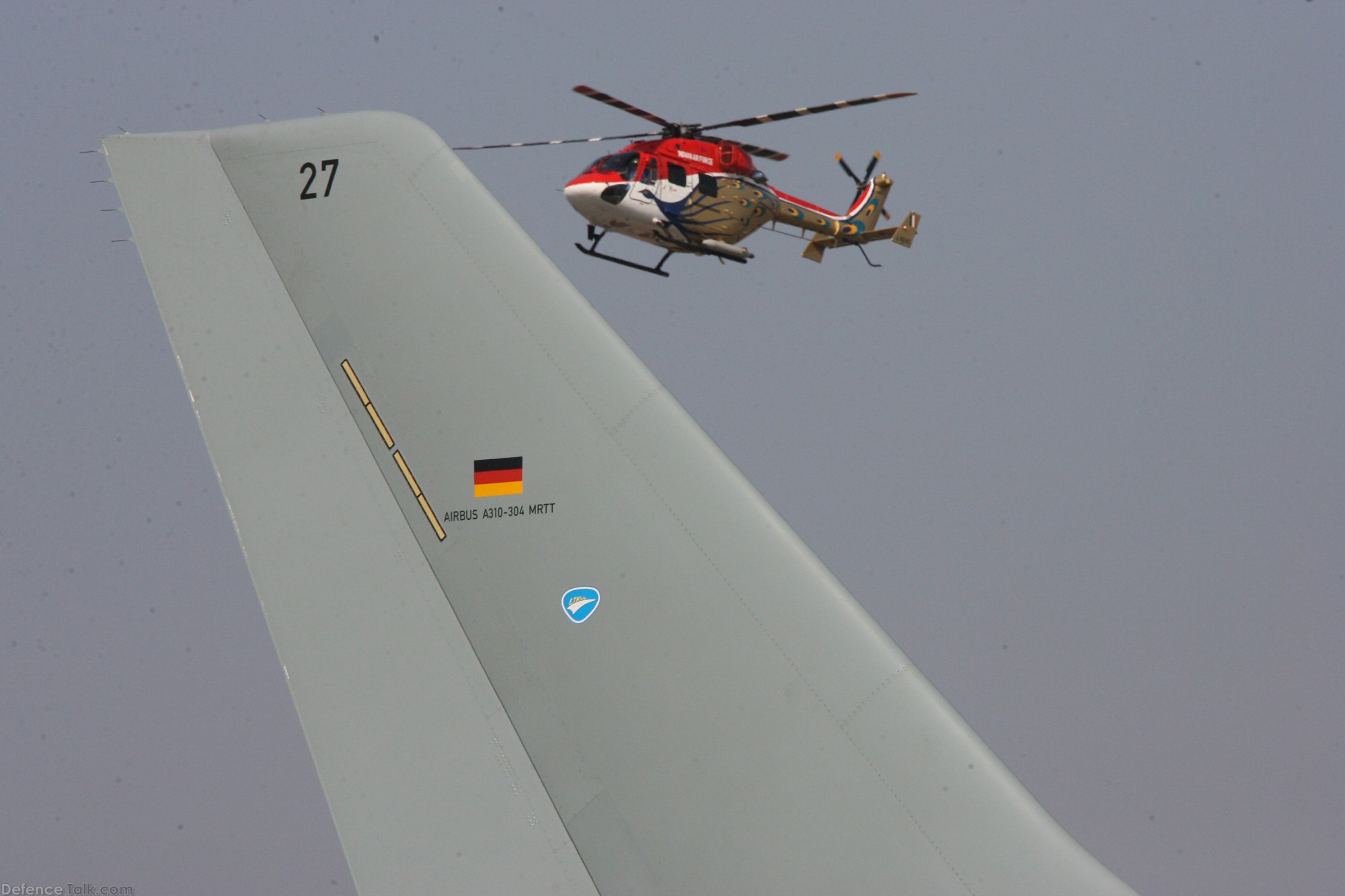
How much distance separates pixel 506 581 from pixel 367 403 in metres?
0.91

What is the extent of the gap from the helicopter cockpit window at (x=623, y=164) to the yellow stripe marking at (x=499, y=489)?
10.5 meters

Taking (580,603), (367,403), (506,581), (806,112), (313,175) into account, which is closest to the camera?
(580,603)

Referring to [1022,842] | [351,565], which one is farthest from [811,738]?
[351,565]

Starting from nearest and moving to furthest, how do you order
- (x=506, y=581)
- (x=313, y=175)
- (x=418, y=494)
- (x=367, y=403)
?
1. (x=506, y=581)
2. (x=418, y=494)
3. (x=367, y=403)
4. (x=313, y=175)

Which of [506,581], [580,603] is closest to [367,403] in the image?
[506,581]

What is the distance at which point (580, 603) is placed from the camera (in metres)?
4.53

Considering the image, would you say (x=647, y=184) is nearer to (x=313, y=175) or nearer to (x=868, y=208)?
(x=868, y=208)

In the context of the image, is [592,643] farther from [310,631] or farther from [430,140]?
[430,140]

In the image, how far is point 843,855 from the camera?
13.4 feet

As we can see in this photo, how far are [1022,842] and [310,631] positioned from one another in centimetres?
251

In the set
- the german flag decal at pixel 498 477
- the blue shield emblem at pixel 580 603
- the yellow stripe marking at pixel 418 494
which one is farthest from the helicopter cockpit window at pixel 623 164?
the blue shield emblem at pixel 580 603

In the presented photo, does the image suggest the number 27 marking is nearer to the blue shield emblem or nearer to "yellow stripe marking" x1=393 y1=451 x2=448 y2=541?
Result: "yellow stripe marking" x1=393 y1=451 x2=448 y2=541

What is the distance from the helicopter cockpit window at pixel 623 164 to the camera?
584 inches

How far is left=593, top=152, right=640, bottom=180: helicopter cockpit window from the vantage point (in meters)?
14.8
